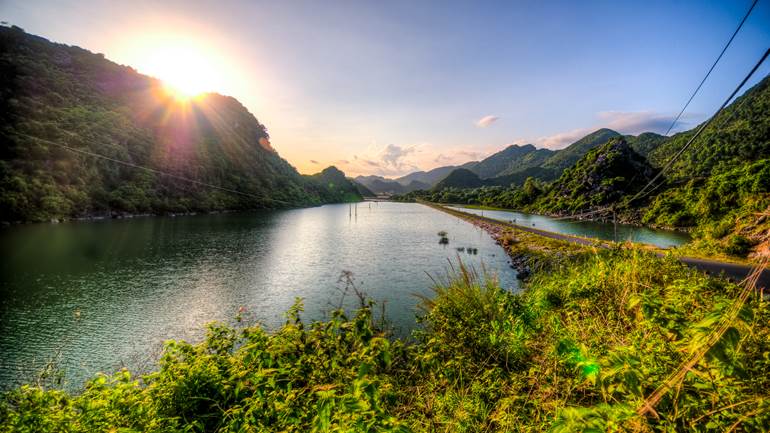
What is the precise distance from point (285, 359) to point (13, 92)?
117821 millimetres

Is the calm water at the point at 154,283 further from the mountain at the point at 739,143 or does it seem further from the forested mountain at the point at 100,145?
the mountain at the point at 739,143

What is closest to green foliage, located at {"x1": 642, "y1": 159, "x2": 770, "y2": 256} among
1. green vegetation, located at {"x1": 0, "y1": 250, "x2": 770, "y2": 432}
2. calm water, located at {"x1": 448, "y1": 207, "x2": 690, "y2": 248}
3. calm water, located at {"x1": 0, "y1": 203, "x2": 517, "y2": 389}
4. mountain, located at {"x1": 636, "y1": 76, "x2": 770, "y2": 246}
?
mountain, located at {"x1": 636, "y1": 76, "x2": 770, "y2": 246}

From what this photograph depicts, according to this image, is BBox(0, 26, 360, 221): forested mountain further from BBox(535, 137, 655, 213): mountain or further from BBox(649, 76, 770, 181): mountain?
BBox(649, 76, 770, 181): mountain

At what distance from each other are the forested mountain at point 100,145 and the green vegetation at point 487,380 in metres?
42.3

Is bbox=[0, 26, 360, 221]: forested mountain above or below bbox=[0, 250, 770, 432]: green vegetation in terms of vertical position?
above

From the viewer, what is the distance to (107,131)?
78688mm

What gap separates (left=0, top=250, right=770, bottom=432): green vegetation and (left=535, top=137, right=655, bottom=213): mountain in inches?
3991

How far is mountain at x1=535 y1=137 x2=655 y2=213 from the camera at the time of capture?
89125 mm

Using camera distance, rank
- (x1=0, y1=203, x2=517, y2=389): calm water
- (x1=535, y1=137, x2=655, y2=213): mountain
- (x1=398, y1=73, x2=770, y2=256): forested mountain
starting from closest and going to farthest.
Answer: (x1=0, y1=203, x2=517, y2=389): calm water → (x1=398, y1=73, x2=770, y2=256): forested mountain → (x1=535, y1=137, x2=655, y2=213): mountain

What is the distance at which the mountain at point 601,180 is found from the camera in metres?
89.1

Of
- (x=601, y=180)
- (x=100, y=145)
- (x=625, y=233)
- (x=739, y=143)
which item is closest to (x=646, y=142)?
(x=601, y=180)

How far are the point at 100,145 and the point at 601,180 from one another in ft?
464

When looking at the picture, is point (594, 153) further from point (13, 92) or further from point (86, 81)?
point (86, 81)

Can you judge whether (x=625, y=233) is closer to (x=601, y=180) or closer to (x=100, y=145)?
(x=601, y=180)
